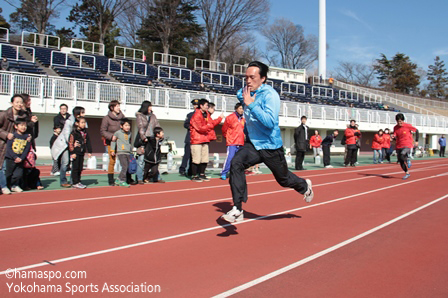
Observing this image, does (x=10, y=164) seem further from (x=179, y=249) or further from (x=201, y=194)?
(x=179, y=249)

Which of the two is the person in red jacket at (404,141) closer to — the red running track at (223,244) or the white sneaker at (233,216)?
the red running track at (223,244)

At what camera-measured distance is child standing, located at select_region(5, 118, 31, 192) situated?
8695 mm

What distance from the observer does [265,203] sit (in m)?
8.34

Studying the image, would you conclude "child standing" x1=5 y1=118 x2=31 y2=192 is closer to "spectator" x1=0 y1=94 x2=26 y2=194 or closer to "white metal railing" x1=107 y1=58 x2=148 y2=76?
"spectator" x1=0 y1=94 x2=26 y2=194

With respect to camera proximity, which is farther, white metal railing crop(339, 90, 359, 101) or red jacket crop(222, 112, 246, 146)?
white metal railing crop(339, 90, 359, 101)

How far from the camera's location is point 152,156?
11172mm

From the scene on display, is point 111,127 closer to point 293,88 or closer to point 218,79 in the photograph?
point 218,79

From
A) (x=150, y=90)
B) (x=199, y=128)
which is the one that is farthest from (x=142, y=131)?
(x=150, y=90)

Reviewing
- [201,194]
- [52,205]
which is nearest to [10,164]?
[52,205]

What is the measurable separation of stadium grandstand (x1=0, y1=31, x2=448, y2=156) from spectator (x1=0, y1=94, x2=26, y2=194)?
11.4 metres

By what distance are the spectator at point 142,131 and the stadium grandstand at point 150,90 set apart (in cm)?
1114

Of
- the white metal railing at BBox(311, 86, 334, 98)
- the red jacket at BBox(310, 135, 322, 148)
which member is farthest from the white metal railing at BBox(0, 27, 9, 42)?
the white metal railing at BBox(311, 86, 334, 98)

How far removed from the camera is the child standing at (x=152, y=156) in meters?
11.1

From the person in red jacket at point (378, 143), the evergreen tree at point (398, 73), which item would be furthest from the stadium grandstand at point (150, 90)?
the evergreen tree at point (398, 73)
